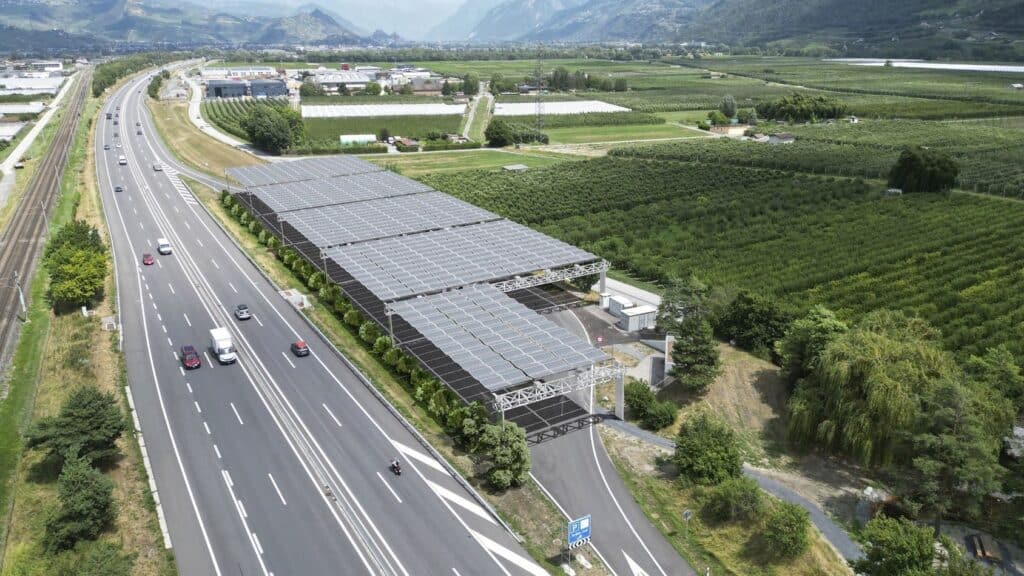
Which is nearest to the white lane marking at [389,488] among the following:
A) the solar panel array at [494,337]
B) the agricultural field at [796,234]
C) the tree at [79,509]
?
the solar panel array at [494,337]

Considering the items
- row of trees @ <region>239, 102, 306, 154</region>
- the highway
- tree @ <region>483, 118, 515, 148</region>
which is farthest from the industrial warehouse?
tree @ <region>483, 118, 515, 148</region>

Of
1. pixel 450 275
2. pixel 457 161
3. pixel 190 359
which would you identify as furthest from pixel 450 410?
pixel 457 161

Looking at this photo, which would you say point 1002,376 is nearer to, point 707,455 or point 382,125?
point 707,455

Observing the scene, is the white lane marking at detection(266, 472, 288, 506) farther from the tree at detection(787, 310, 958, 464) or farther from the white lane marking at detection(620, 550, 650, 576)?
the tree at detection(787, 310, 958, 464)

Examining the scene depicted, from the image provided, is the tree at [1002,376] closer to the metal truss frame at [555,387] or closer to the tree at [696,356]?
the tree at [696,356]

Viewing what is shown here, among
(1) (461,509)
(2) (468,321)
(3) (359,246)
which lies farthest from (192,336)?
(1) (461,509)

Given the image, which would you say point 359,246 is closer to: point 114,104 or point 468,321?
point 468,321

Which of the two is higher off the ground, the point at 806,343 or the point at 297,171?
the point at 297,171
